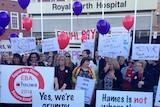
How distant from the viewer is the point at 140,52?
5.39 meters

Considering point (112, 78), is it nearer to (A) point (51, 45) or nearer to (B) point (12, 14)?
(A) point (51, 45)

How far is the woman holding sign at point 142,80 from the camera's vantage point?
424 centimetres

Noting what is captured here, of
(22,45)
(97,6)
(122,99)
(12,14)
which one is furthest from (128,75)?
(12,14)

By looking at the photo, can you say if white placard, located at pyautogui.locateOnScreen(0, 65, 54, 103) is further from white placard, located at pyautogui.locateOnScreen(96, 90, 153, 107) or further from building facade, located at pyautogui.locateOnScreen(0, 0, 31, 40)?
building facade, located at pyautogui.locateOnScreen(0, 0, 31, 40)

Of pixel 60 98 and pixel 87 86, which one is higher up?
pixel 87 86

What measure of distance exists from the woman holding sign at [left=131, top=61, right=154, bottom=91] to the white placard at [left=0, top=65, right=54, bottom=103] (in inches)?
59.1

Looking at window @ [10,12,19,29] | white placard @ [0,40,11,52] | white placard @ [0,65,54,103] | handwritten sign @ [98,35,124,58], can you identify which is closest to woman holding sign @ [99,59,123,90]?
handwritten sign @ [98,35,124,58]

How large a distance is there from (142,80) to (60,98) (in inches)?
58.7

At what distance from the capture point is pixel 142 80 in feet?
14.1

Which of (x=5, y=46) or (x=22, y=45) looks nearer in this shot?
(x=22, y=45)

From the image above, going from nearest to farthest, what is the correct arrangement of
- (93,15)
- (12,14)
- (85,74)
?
(85,74) → (93,15) → (12,14)

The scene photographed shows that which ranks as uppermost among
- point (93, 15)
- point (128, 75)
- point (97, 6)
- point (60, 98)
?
point (97, 6)

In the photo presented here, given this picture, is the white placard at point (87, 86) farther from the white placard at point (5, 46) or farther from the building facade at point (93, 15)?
the building facade at point (93, 15)

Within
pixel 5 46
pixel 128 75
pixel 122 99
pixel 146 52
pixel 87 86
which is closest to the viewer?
pixel 122 99
